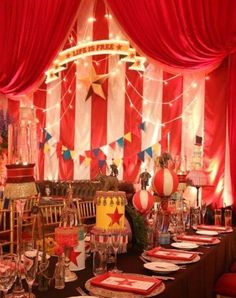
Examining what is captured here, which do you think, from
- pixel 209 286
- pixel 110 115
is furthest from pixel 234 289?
pixel 110 115

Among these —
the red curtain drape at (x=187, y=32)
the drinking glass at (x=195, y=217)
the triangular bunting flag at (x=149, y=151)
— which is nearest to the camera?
the drinking glass at (x=195, y=217)

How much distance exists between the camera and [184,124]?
5.45 meters

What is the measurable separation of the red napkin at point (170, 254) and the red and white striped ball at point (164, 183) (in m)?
0.35

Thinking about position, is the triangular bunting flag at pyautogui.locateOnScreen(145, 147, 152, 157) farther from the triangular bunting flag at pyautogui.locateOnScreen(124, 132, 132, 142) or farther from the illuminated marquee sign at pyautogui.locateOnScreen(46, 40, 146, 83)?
the illuminated marquee sign at pyautogui.locateOnScreen(46, 40, 146, 83)

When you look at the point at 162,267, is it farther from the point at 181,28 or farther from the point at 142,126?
the point at 142,126

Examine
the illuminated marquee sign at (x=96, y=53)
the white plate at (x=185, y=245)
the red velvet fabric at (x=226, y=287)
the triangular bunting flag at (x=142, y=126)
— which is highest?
the illuminated marquee sign at (x=96, y=53)

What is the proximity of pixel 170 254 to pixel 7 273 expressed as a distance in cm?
106

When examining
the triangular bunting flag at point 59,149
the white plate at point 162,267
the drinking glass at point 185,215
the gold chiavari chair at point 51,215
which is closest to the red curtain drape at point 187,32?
the drinking glass at point 185,215

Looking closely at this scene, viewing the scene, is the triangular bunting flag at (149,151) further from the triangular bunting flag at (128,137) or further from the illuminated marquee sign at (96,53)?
the illuminated marquee sign at (96,53)

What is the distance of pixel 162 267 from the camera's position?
197cm

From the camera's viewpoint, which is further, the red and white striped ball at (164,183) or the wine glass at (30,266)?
the red and white striped ball at (164,183)

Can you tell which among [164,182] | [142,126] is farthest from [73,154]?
[164,182]

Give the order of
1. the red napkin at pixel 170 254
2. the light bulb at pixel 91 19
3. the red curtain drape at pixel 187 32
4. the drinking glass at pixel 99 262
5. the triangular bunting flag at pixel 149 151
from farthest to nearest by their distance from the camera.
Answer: the light bulb at pixel 91 19
the triangular bunting flag at pixel 149 151
the red curtain drape at pixel 187 32
the red napkin at pixel 170 254
the drinking glass at pixel 99 262

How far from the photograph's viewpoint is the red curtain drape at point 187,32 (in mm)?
4699
